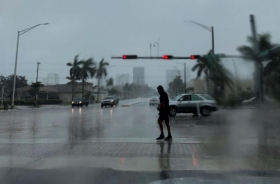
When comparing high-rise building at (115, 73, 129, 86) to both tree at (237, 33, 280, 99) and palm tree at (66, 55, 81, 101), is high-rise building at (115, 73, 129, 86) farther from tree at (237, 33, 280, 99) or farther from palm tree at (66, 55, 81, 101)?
tree at (237, 33, 280, 99)

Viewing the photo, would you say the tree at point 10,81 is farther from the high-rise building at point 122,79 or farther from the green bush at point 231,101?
the green bush at point 231,101

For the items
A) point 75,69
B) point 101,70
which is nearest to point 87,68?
point 75,69

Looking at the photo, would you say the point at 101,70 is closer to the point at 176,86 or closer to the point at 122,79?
the point at 176,86

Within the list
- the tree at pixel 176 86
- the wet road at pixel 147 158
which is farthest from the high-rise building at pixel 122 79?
the wet road at pixel 147 158

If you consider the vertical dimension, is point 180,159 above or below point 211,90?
below

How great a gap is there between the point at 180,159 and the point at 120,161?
143 centimetres

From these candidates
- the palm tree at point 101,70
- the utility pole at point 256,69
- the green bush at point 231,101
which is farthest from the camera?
the palm tree at point 101,70

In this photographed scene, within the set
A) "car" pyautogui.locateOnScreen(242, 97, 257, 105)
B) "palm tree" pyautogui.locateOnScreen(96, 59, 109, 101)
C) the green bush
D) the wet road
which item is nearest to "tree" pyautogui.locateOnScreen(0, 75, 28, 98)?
"palm tree" pyautogui.locateOnScreen(96, 59, 109, 101)

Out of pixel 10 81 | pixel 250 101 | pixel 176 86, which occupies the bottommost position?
pixel 250 101

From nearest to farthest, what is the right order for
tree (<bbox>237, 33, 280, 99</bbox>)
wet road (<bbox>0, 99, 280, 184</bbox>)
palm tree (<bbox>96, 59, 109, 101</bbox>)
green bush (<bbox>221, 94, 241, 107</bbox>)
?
tree (<bbox>237, 33, 280, 99</bbox>)
green bush (<bbox>221, 94, 241, 107</bbox>)
wet road (<bbox>0, 99, 280, 184</bbox>)
palm tree (<bbox>96, 59, 109, 101</bbox>)

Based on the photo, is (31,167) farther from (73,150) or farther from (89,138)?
(89,138)

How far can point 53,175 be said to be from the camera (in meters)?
5.92

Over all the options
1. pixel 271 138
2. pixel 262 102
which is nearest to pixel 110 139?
pixel 271 138

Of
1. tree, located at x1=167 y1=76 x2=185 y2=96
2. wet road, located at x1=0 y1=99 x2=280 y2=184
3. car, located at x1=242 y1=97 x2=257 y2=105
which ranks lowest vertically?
wet road, located at x1=0 y1=99 x2=280 y2=184
